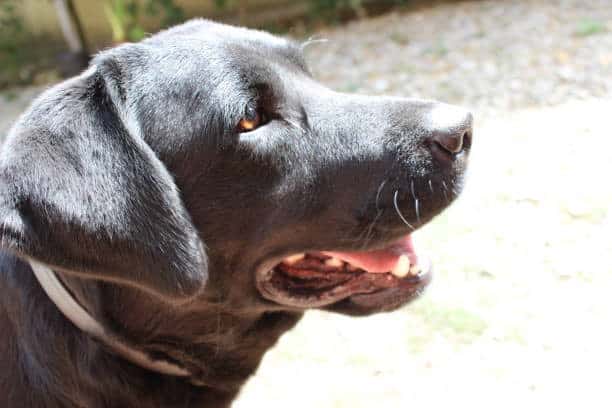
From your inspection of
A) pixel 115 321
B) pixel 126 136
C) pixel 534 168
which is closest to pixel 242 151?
pixel 126 136

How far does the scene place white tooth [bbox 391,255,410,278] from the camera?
6.48ft

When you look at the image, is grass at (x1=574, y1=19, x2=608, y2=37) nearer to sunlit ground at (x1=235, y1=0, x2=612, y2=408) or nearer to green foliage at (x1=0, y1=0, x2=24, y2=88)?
sunlit ground at (x1=235, y1=0, x2=612, y2=408)

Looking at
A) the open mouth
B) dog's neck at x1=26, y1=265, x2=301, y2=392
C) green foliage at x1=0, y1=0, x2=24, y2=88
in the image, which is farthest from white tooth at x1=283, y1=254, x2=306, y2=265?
green foliage at x1=0, y1=0, x2=24, y2=88

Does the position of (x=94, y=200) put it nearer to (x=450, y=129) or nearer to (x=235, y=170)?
(x=235, y=170)

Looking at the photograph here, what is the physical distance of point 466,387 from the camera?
2.56m

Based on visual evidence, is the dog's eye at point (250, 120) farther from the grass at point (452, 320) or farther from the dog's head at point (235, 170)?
the grass at point (452, 320)

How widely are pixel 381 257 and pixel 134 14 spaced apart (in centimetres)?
619

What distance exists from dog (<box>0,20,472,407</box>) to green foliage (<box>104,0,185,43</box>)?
5.60m

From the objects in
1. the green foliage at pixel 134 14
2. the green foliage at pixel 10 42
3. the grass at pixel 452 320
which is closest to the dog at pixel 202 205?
the grass at pixel 452 320

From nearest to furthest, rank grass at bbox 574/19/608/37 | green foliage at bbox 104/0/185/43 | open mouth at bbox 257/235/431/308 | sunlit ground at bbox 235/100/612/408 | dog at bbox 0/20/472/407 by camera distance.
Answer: dog at bbox 0/20/472/407
open mouth at bbox 257/235/431/308
sunlit ground at bbox 235/100/612/408
grass at bbox 574/19/608/37
green foliage at bbox 104/0/185/43

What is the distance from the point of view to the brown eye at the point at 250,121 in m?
1.74

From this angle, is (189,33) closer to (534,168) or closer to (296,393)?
(296,393)

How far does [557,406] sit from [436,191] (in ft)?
3.82

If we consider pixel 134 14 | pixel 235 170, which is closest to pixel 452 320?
pixel 235 170
